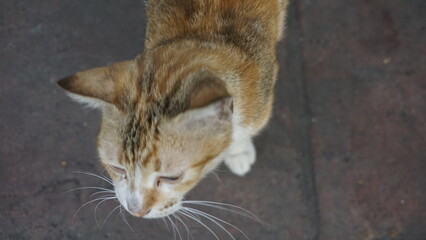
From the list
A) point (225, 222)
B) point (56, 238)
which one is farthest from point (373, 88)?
point (56, 238)

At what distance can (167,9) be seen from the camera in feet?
6.14

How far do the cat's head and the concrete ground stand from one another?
2.65 feet

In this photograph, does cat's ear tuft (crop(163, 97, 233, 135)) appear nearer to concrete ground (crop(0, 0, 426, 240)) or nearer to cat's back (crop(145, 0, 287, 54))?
cat's back (crop(145, 0, 287, 54))

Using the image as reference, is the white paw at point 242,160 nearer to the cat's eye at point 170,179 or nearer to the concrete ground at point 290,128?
the concrete ground at point 290,128

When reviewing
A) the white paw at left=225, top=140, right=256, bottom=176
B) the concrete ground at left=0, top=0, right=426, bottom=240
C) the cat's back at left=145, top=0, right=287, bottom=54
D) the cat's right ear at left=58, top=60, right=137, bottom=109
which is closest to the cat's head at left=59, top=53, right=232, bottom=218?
the cat's right ear at left=58, top=60, right=137, bottom=109

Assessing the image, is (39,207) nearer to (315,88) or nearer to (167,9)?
(167,9)

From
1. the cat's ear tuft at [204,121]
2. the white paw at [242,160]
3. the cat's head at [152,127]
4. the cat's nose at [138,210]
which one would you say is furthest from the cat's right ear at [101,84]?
the white paw at [242,160]

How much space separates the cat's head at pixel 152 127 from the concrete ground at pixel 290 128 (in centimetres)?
81

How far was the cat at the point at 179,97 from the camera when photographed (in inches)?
55.9

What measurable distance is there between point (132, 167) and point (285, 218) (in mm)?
1084

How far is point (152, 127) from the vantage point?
1.43 meters

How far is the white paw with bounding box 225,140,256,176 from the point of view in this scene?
2301mm

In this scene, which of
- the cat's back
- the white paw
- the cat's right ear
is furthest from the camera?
the white paw

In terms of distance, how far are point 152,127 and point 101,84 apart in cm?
23
